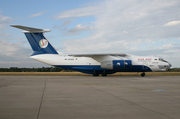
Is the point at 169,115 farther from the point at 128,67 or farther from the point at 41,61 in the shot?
the point at 41,61

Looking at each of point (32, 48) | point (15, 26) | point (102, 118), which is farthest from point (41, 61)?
point (102, 118)

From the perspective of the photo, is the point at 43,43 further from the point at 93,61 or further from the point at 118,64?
the point at 118,64

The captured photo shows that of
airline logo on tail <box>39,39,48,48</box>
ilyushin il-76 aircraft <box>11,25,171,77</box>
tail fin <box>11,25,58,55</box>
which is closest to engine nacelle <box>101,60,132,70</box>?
ilyushin il-76 aircraft <box>11,25,171,77</box>

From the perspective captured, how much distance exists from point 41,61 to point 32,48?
239 centimetres

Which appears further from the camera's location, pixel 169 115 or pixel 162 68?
pixel 162 68

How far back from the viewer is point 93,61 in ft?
89.6

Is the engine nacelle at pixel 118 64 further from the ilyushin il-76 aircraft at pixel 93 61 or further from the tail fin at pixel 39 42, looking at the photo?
the tail fin at pixel 39 42

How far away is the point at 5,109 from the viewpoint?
5.78 m

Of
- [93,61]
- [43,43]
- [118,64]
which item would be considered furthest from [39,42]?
[118,64]

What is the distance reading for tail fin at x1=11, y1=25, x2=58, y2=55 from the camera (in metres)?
26.3

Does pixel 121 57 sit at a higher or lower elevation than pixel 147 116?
higher

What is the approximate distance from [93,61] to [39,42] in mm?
8657

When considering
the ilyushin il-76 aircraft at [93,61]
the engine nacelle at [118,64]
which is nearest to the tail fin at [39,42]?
the ilyushin il-76 aircraft at [93,61]

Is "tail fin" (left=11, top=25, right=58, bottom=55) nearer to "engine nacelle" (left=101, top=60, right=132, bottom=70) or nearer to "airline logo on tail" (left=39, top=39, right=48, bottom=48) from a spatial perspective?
"airline logo on tail" (left=39, top=39, right=48, bottom=48)
